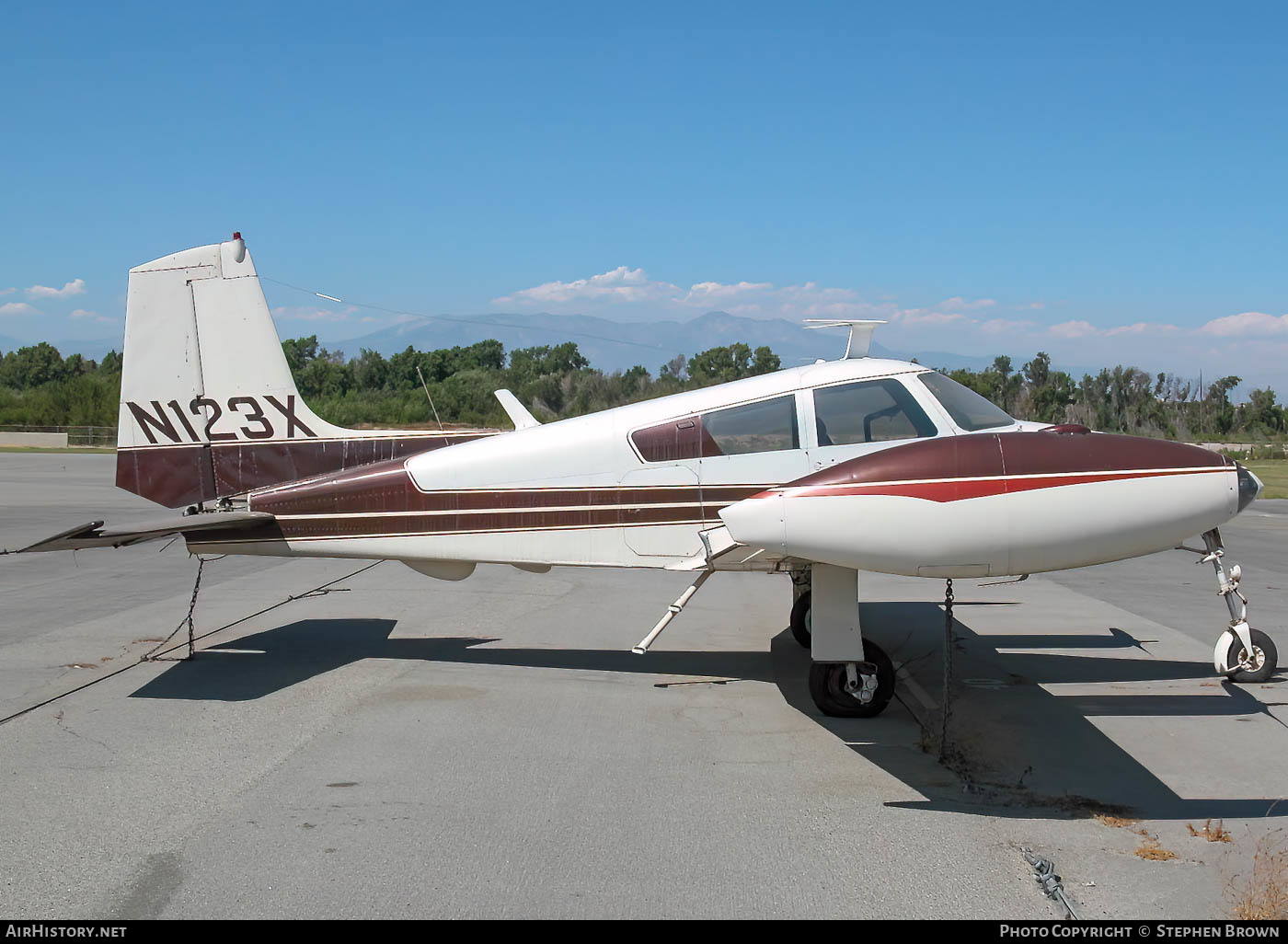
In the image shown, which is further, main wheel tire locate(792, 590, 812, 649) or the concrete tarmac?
main wheel tire locate(792, 590, 812, 649)

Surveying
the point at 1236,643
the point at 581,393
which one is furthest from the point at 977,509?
the point at 581,393

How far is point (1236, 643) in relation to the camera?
23.5 feet

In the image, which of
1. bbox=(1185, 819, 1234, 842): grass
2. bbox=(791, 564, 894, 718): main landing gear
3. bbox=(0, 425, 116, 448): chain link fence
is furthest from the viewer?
bbox=(0, 425, 116, 448): chain link fence

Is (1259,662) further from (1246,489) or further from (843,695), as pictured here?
(843,695)

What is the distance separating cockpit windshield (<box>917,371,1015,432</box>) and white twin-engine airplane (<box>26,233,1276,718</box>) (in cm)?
2

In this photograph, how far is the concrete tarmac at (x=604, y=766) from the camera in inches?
161

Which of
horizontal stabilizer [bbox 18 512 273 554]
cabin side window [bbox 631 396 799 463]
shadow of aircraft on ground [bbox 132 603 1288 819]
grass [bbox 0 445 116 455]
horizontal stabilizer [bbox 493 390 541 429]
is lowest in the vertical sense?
shadow of aircraft on ground [bbox 132 603 1288 819]

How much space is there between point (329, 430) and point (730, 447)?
3.69 metres

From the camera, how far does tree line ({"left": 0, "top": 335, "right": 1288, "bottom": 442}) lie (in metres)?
40.6

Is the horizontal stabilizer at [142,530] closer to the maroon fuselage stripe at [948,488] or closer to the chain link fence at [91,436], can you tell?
the maroon fuselage stripe at [948,488]

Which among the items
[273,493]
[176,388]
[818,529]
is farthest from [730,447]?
[176,388]

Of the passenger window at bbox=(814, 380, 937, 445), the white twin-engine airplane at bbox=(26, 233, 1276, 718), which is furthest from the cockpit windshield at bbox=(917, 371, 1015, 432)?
the passenger window at bbox=(814, 380, 937, 445)

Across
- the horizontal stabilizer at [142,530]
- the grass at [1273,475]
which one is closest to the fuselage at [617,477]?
the horizontal stabilizer at [142,530]

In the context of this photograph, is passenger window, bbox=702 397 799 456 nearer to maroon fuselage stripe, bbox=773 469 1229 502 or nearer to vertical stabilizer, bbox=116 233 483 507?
maroon fuselage stripe, bbox=773 469 1229 502
